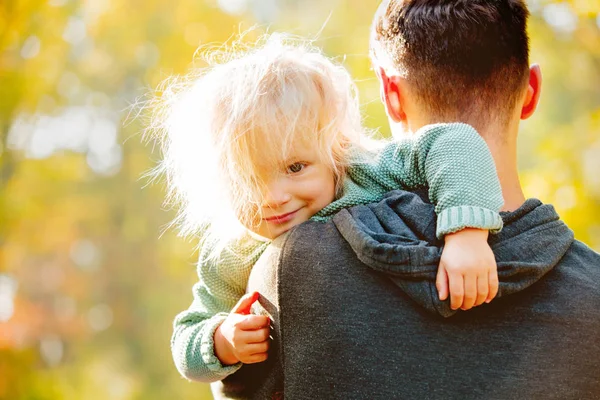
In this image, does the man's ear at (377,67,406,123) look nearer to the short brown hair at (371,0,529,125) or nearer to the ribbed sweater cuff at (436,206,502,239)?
the short brown hair at (371,0,529,125)

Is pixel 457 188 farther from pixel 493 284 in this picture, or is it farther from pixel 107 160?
pixel 107 160

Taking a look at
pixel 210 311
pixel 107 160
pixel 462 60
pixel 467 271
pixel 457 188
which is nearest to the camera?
pixel 467 271

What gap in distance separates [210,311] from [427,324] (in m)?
0.67

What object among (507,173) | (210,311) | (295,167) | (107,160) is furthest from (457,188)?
(107,160)

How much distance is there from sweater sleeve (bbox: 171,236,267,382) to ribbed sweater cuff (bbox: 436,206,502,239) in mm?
479

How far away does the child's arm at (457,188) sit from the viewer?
1408 millimetres

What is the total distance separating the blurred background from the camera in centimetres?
820

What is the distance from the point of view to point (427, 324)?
1436mm

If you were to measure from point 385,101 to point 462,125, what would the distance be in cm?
33

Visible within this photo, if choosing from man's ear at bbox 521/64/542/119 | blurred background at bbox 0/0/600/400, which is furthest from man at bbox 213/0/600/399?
blurred background at bbox 0/0/600/400

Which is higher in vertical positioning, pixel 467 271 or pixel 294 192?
pixel 294 192

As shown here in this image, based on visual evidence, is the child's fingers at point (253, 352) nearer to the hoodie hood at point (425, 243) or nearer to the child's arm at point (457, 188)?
the hoodie hood at point (425, 243)

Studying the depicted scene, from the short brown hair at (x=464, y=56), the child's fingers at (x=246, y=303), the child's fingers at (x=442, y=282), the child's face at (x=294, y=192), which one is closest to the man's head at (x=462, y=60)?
the short brown hair at (x=464, y=56)

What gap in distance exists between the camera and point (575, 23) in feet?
19.9
